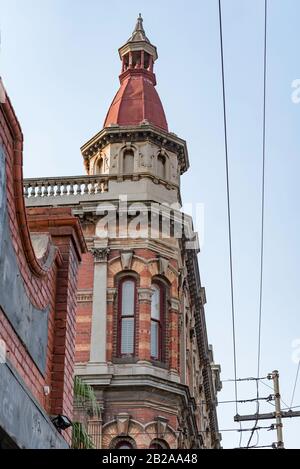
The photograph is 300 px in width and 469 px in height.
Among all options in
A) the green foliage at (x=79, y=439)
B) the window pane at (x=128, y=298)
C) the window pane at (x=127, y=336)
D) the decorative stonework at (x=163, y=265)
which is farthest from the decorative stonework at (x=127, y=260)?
the green foliage at (x=79, y=439)

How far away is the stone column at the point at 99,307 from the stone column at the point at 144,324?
3.63 feet

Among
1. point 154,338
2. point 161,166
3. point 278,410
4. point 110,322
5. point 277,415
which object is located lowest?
point 277,415

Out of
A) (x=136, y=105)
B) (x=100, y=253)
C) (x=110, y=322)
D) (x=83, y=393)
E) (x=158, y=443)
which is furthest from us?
(x=136, y=105)

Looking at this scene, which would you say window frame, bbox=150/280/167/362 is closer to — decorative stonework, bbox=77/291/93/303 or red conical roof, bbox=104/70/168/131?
decorative stonework, bbox=77/291/93/303

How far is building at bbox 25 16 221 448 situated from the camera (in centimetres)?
2566

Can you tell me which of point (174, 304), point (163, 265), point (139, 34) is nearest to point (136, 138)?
point (163, 265)

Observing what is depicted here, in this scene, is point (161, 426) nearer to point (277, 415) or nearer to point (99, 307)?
point (99, 307)

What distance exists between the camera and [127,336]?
2681cm

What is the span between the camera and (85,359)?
2630 centimetres

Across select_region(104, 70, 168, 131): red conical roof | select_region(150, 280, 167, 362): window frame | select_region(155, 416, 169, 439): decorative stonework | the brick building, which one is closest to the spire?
select_region(104, 70, 168, 131): red conical roof

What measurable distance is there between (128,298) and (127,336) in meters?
1.28

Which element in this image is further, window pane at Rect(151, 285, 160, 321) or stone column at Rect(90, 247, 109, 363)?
window pane at Rect(151, 285, 160, 321)

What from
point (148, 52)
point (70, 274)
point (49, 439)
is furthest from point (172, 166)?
point (49, 439)

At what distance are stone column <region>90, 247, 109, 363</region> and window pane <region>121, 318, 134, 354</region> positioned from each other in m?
0.63
